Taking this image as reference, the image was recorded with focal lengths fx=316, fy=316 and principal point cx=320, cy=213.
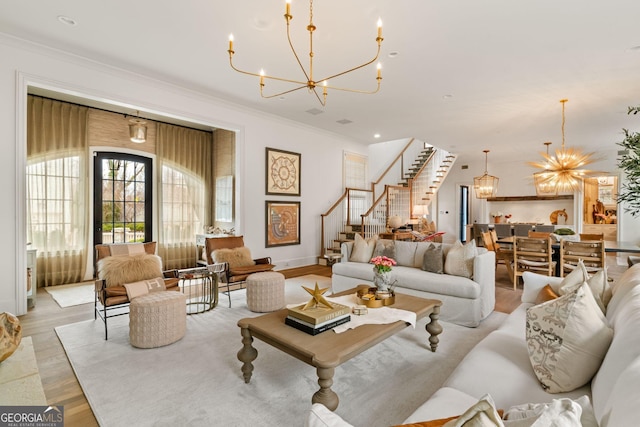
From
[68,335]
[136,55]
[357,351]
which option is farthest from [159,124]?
[357,351]

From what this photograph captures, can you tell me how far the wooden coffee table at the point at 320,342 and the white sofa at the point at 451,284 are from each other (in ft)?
3.48

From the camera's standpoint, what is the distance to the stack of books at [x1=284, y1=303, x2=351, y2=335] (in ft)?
7.23

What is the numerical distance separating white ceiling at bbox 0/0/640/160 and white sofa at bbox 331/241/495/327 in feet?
8.04

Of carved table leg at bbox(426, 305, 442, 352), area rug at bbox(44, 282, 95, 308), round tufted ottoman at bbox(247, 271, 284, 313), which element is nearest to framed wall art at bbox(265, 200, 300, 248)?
round tufted ottoman at bbox(247, 271, 284, 313)

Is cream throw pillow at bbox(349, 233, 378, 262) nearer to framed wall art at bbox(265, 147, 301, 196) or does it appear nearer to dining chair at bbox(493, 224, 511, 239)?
framed wall art at bbox(265, 147, 301, 196)

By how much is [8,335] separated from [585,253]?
21.0 feet

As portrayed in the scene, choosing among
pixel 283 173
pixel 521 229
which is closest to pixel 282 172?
pixel 283 173

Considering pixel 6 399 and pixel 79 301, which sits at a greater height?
pixel 6 399

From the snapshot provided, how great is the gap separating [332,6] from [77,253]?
5755mm

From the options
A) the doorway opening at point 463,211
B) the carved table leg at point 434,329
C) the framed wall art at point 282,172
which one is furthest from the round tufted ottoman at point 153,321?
the doorway opening at point 463,211

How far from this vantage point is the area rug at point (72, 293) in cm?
440

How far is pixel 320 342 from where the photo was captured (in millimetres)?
2062

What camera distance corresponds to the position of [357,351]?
2004mm

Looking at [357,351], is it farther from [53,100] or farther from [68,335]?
[53,100]
